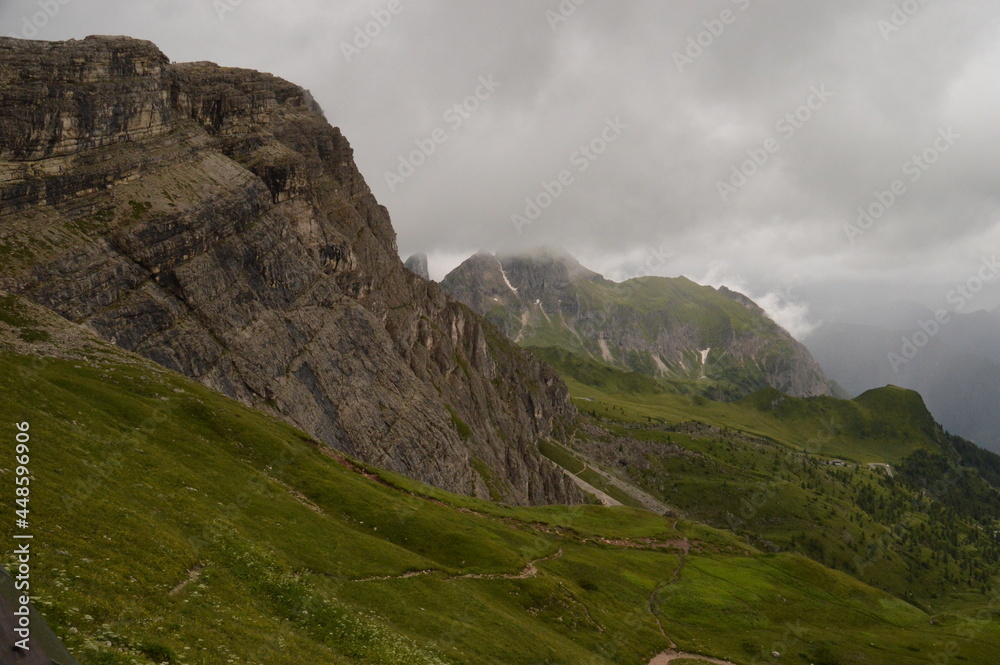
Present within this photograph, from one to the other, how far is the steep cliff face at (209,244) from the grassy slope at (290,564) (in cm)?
3462

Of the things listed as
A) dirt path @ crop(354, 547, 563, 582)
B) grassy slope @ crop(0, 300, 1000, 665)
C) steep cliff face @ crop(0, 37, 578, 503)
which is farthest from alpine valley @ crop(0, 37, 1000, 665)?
steep cliff face @ crop(0, 37, 578, 503)

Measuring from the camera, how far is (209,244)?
438 ft

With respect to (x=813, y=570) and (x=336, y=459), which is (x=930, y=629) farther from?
(x=336, y=459)

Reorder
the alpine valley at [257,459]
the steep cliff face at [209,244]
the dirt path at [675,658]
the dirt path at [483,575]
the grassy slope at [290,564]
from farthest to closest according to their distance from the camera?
1. the steep cliff face at [209,244]
2. the dirt path at [675,658]
3. the dirt path at [483,575]
4. the alpine valley at [257,459]
5. the grassy slope at [290,564]

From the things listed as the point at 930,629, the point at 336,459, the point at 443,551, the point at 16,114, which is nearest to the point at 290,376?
the point at 336,459

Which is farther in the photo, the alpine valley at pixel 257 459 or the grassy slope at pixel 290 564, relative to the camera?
the alpine valley at pixel 257 459

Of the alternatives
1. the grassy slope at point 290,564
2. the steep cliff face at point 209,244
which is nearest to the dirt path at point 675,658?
the grassy slope at point 290,564

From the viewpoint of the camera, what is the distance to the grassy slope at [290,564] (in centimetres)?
2712

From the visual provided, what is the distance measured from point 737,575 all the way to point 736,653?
43.7 m

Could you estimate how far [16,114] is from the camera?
108 m

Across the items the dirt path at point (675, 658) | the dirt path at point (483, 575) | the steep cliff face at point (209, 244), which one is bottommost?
the dirt path at point (675, 658)

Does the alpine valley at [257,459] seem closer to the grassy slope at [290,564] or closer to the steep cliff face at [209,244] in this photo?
the grassy slope at [290,564]

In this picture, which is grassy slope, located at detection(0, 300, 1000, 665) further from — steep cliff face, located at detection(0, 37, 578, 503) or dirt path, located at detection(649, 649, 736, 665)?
steep cliff face, located at detection(0, 37, 578, 503)

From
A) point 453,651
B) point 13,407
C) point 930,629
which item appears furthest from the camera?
point 930,629
